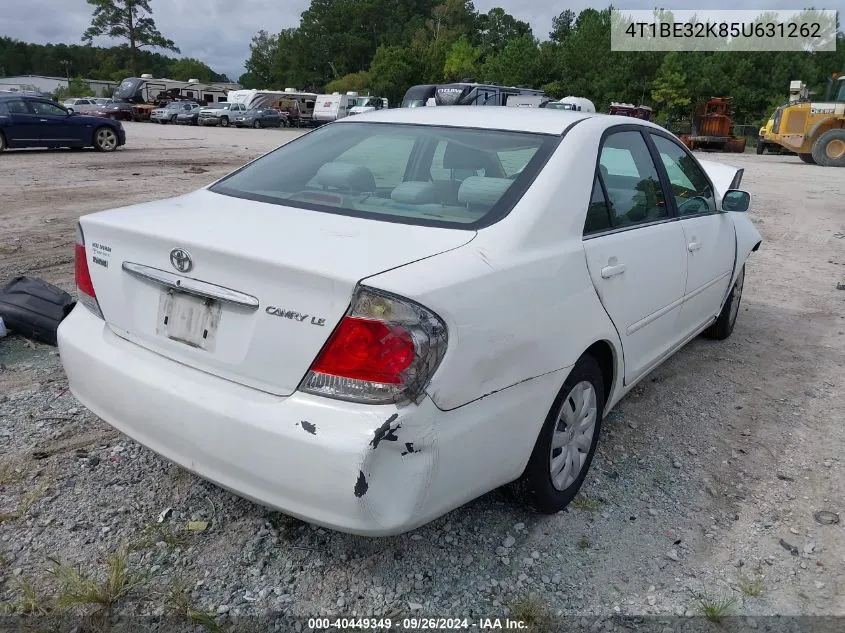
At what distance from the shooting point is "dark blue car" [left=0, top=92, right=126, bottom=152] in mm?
17266

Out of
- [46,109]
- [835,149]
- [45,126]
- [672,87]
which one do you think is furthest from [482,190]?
[672,87]

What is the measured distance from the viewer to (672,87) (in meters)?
45.8

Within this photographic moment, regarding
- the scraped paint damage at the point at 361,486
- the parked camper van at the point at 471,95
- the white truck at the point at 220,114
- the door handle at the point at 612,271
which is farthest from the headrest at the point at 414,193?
the white truck at the point at 220,114

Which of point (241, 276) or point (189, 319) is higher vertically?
point (241, 276)

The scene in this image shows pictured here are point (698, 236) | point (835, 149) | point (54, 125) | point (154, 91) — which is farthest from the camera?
point (154, 91)

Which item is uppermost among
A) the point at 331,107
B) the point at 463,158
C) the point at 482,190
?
the point at 331,107

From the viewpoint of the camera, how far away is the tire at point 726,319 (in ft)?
16.2

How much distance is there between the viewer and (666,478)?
10.5 ft

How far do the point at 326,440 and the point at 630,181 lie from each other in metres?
2.12

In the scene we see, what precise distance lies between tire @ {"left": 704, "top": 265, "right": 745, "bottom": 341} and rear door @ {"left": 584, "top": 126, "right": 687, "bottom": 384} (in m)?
1.37

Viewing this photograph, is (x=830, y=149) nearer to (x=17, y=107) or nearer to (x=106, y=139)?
(x=106, y=139)

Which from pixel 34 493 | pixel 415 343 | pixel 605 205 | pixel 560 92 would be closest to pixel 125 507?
pixel 34 493

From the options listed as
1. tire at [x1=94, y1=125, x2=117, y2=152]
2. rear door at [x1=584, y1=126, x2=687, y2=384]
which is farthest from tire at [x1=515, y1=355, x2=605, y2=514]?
tire at [x1=94, y1=125, x2=117, y2=152]

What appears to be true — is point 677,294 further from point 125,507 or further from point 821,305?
point 821,305
